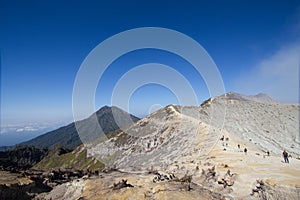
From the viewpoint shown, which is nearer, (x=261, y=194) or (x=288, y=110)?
(x=261, y=194)

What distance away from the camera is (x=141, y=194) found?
18.5 meters

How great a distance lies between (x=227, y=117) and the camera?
296ft

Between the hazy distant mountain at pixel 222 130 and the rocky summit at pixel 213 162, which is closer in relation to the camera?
the rocky summit at pixel 213 162

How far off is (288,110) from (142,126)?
70.0m

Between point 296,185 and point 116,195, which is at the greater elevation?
point 296,185

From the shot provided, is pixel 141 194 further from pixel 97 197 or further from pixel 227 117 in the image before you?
pixel 227 117

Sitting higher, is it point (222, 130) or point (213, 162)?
point (222, 130)

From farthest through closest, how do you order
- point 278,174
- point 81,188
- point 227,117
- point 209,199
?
point 227,117 → point 81,188 → point 278,174 → point 209,199

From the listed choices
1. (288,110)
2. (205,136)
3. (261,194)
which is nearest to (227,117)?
(288,110)

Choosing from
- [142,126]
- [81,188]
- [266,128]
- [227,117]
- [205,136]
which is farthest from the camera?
[142,126]

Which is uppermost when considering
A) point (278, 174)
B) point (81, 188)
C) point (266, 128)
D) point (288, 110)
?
point (288, 110)

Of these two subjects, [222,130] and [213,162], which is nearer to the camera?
[213,162]

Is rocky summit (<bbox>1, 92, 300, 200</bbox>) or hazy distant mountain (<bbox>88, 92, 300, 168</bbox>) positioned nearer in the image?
rocky summit (<bbox>1, 92, 300, 200</bbox>)

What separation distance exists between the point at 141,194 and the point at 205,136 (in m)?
43.0
